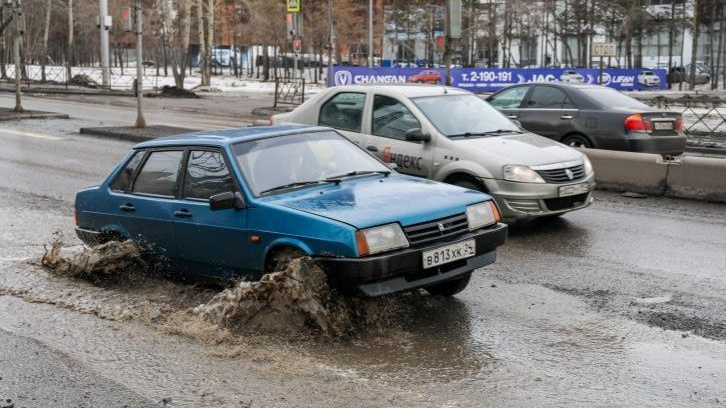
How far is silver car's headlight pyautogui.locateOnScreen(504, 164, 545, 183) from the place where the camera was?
8906 millimetres

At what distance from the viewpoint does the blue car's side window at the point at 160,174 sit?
6.72 metres

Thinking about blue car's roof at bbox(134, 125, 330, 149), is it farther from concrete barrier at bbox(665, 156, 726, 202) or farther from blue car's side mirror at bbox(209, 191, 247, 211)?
concrete barrier at bbox(665, 156, 726, 202)

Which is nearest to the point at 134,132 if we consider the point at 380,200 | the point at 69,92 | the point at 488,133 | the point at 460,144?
the point at 488,133

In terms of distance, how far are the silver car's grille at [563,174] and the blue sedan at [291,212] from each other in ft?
8.86

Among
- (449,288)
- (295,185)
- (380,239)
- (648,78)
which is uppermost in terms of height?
(648,78)

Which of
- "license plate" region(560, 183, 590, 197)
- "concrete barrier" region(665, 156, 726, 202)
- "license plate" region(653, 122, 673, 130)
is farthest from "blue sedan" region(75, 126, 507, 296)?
"license plate" region(653, 122, 673, 130)

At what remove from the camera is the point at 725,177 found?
1145 cm

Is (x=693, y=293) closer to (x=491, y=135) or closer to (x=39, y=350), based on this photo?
(x=491, y=135)

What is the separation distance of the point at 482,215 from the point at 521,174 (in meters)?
2.89

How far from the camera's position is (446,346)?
5520mm

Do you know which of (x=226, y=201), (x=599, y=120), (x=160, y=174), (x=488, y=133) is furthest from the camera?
(x=599, y=120)

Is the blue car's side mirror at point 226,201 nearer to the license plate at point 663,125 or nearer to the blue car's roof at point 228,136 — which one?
the blue car's roof at point 228,136

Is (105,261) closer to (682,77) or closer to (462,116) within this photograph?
(462,116)

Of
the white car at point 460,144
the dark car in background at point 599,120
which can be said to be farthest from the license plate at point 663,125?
the white car at point 460,144
